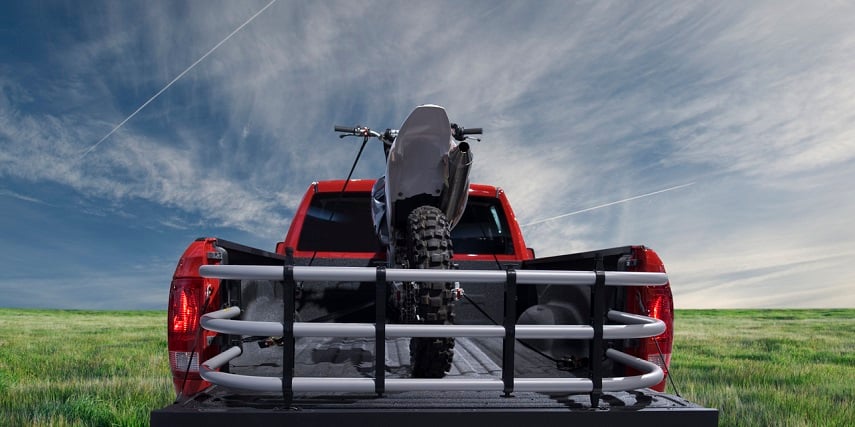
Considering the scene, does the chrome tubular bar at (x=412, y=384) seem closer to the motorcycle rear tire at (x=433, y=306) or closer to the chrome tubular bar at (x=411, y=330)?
the chrome tubular bar at (x=411, y=330)

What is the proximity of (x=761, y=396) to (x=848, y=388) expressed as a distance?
4.06 ft

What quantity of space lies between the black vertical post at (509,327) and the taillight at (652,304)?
797 mm

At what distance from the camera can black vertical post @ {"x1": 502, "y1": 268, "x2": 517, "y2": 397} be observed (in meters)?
2.20

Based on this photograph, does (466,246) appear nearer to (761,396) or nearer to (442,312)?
(442,312)

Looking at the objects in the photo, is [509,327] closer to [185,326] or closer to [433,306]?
[433,306]

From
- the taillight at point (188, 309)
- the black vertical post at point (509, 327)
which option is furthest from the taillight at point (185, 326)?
the black vertical post at point (509, 327)

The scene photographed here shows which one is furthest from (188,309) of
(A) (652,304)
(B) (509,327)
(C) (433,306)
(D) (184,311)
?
(A) (652,304)

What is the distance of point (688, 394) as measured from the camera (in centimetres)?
527

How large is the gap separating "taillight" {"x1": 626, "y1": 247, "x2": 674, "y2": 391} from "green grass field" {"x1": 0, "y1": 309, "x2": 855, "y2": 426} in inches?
87.5

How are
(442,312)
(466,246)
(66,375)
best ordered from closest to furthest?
(442,312) → (466,246) → (66,375)

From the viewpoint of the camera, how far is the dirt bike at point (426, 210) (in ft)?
8.71

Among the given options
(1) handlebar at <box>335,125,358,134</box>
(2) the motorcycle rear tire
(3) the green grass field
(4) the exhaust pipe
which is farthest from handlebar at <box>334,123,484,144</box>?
(3) the green grass field

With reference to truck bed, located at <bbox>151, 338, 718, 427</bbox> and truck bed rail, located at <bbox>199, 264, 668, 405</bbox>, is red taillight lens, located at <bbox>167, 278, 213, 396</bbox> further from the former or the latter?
truck bed rail, located at <bbox>199, 264, 668, 405</bbox>

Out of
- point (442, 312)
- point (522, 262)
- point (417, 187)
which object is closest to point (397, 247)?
point (417, 187)
